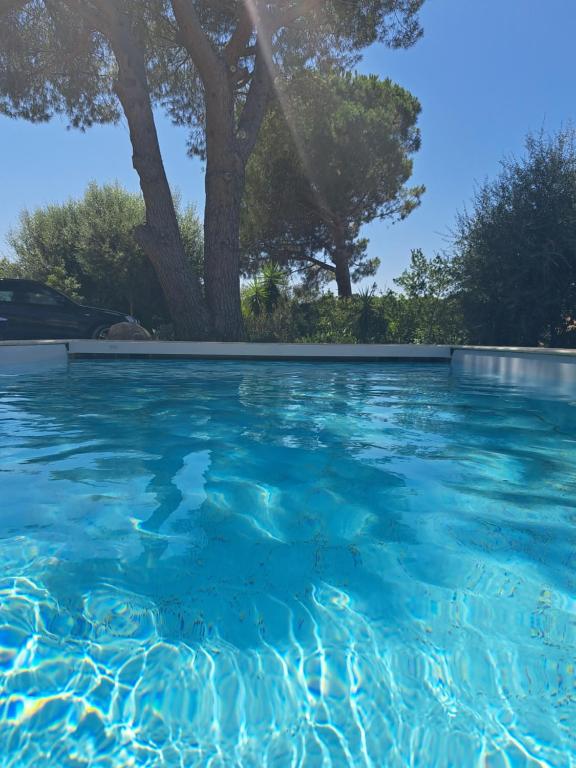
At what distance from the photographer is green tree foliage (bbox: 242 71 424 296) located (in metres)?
16.2

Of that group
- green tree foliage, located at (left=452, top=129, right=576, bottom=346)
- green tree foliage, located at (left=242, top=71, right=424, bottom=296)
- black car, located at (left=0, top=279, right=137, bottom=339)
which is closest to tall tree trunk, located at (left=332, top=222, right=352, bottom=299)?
green tree foliage, located at (left=242, top=71, right=424, bottom=296)

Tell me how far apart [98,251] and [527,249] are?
1216 cm

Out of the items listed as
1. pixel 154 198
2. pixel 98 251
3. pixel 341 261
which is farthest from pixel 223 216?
pixel 341 261

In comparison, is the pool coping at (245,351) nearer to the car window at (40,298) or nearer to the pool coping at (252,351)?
the pool coping at (252,351)

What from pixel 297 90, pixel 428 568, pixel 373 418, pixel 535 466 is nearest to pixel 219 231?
pixel 297 90

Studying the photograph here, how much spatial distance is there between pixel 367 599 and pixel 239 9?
13.9 m

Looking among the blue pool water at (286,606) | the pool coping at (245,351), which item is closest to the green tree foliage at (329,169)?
the pool coping at (245,351)

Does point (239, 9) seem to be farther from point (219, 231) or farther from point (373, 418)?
point (373, 418)

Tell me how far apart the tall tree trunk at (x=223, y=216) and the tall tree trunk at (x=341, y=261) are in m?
7.40

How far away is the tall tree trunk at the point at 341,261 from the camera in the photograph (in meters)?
18.3

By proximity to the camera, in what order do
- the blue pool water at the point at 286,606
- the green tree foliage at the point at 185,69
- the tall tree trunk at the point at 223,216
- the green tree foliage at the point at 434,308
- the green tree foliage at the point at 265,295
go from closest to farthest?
the blue pool water at the point at 286,606
the green tree foliage at the point at 185,69
the tall tree trunk at the point at 223,216
the green tree foliage at the point at 434,308
the green tree foliage at the point at 265,295

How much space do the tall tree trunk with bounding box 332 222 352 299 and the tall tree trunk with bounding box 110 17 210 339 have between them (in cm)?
813

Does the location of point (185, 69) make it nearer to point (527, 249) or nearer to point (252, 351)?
point (252, 351)

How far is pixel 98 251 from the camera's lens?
1642 cm
